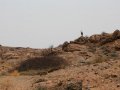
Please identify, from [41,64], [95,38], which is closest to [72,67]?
[41,64]

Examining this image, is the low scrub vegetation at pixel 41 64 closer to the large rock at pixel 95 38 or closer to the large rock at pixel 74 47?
the large rock at pixel 74 47

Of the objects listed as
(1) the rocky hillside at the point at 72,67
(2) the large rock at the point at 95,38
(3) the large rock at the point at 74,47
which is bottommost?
(1) the rocky hillside at the point at 72,67

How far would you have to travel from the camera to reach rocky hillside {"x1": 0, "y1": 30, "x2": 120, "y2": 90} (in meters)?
15.9

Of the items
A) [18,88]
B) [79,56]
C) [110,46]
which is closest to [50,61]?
[79,56]

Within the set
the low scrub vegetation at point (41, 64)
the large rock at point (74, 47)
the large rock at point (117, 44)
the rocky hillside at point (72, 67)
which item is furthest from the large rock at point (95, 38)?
the low scrub vegetation at point (41, 64)

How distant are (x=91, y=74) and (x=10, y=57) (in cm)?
2009

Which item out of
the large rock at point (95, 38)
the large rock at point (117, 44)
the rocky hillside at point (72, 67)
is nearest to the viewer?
the rocky hillside at point (72, 67)

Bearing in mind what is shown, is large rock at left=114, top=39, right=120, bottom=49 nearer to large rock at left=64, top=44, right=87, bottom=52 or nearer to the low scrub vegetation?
large rock at left=64, top=44, right=87, bottom=52

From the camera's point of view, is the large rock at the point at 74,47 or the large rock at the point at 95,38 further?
the large rock at the point at 95,38

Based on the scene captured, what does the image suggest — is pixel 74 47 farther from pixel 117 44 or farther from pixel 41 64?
pixel 41 64

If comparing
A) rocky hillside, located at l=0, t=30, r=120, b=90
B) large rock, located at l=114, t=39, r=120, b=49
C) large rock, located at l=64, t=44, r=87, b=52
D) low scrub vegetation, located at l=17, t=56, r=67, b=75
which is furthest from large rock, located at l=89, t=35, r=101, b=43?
low scrub vegetation, located at l=17, t=56, r=67, b=75

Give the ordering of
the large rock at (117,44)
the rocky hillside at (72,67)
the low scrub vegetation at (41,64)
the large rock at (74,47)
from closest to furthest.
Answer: the rocky hillside at (72,67) < the low scrub vegetation at (41,64) < the large rock at (117,44) < the large rock at (74,47)

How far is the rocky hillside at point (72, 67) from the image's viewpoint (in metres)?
15.9

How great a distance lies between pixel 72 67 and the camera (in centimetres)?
2264
